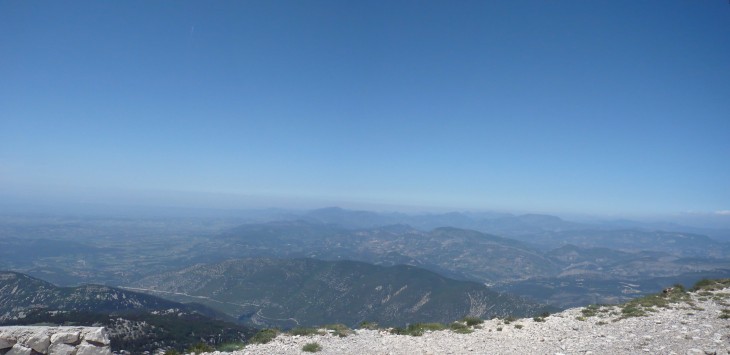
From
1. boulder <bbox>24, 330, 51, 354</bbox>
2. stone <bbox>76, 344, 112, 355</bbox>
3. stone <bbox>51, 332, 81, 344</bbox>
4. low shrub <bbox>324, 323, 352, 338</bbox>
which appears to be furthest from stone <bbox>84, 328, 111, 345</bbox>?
low shrub <bbox>324, 323, 352, 338</bbox>

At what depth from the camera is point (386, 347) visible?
16.2 m

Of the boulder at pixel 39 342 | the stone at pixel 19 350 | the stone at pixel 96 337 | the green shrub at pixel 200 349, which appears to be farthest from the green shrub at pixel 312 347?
the stone at pixel 19 350

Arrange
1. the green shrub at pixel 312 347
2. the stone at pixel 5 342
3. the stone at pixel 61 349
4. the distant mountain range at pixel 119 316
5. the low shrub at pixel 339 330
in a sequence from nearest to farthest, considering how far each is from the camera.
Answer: the stone at pixel 61 349 < the stone at pixel 5 342 < the green shrub at pixel 312 347 < the low shrub at pixel 339 330 < the distant mountain range at pixel 119 316

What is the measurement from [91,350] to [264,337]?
294 inches

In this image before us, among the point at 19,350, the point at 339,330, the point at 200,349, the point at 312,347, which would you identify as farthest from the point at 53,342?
the point at 339,330

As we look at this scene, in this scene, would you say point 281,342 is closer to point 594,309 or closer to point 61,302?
point 594,309

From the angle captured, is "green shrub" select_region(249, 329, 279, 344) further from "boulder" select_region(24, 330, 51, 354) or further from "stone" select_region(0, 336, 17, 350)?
"stone" select_region(0, 336, 17, 350)

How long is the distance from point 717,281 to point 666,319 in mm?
14935

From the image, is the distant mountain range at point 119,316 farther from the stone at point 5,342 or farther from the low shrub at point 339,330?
the low shrub at point 339,330

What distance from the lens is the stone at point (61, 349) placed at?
12992 mm

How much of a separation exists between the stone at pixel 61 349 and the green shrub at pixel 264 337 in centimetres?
742

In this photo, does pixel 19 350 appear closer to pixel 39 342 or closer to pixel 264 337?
pixel 39 342

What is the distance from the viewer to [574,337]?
16234mm

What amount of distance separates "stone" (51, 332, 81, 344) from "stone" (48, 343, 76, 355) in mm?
109
